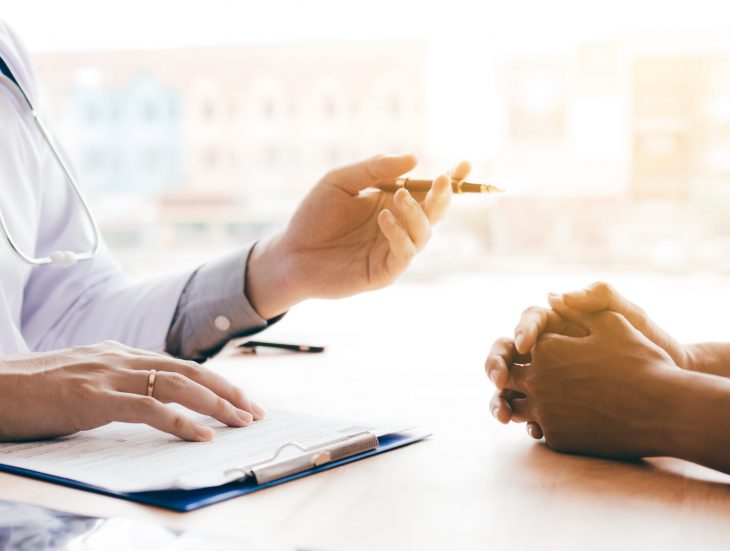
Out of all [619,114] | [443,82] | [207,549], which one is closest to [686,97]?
[619,114]

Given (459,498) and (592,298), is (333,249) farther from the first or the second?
(459,498)

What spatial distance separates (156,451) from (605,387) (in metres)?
0.37

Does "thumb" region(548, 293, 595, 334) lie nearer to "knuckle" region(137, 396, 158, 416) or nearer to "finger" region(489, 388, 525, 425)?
"finger" region(489, 388, 525, 425)

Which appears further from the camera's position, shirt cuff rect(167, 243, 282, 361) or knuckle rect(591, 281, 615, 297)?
shirt cuff rect(167, 243, 282, 361)

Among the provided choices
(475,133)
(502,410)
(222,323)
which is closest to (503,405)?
(502,410)

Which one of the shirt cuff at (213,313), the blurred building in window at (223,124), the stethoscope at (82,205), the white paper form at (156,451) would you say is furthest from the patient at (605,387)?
the blurred building in window at (223,124)

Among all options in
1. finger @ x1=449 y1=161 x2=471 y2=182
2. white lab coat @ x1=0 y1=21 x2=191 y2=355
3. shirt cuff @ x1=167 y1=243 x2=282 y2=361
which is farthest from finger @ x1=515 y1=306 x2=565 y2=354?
white lab coat @ x1=0 y1=21 x2=191 y2=355

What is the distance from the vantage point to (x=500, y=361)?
75 centimetres

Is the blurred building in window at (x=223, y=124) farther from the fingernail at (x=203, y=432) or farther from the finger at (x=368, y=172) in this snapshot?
the fingernail at (x=203, y=432)

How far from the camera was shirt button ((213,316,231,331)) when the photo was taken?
3.51ft

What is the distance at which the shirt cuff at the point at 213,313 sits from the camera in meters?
1.07

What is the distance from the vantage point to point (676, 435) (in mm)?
626

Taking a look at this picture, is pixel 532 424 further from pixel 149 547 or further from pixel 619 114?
pixel 619 114

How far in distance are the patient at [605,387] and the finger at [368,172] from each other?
9.3 inches
